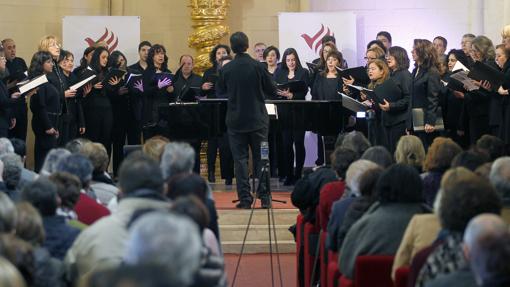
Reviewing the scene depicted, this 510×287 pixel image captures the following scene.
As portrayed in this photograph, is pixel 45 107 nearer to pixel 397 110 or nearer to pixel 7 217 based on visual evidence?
pixel 397 110

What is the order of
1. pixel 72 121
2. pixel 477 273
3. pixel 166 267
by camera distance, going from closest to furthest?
pixel 166 267 < pixel 477 273 < pixel 72 121

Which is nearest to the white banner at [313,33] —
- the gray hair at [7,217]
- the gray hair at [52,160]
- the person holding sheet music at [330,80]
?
the person holding sheet music at [330,80]

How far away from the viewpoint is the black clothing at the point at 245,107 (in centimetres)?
1136

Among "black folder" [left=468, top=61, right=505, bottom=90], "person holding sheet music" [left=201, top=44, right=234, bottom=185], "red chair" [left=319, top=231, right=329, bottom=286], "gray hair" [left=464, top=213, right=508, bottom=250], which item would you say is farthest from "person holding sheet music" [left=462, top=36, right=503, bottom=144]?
"gray hair" [left=464, top=213, right=508, bottom=250]

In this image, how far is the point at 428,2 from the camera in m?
16.5

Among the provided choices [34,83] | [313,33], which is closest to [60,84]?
[34,83]

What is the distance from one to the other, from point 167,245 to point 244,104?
318 inches

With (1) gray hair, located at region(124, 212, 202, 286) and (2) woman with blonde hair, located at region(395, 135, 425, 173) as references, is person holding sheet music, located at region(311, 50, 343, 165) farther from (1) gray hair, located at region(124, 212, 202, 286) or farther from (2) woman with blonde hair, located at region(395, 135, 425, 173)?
(1) gray hair, located at region(124, 212, 202, 286)

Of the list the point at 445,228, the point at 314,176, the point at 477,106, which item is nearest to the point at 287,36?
the point at 477,106

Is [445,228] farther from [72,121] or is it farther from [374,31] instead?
[374,31]

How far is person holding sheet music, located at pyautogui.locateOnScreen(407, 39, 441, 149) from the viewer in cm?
1190

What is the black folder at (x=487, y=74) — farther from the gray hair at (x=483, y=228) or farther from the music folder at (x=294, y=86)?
the gray hair at (x=483, y=228)

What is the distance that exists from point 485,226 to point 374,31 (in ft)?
40.9

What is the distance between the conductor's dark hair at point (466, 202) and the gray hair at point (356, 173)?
1.90m
